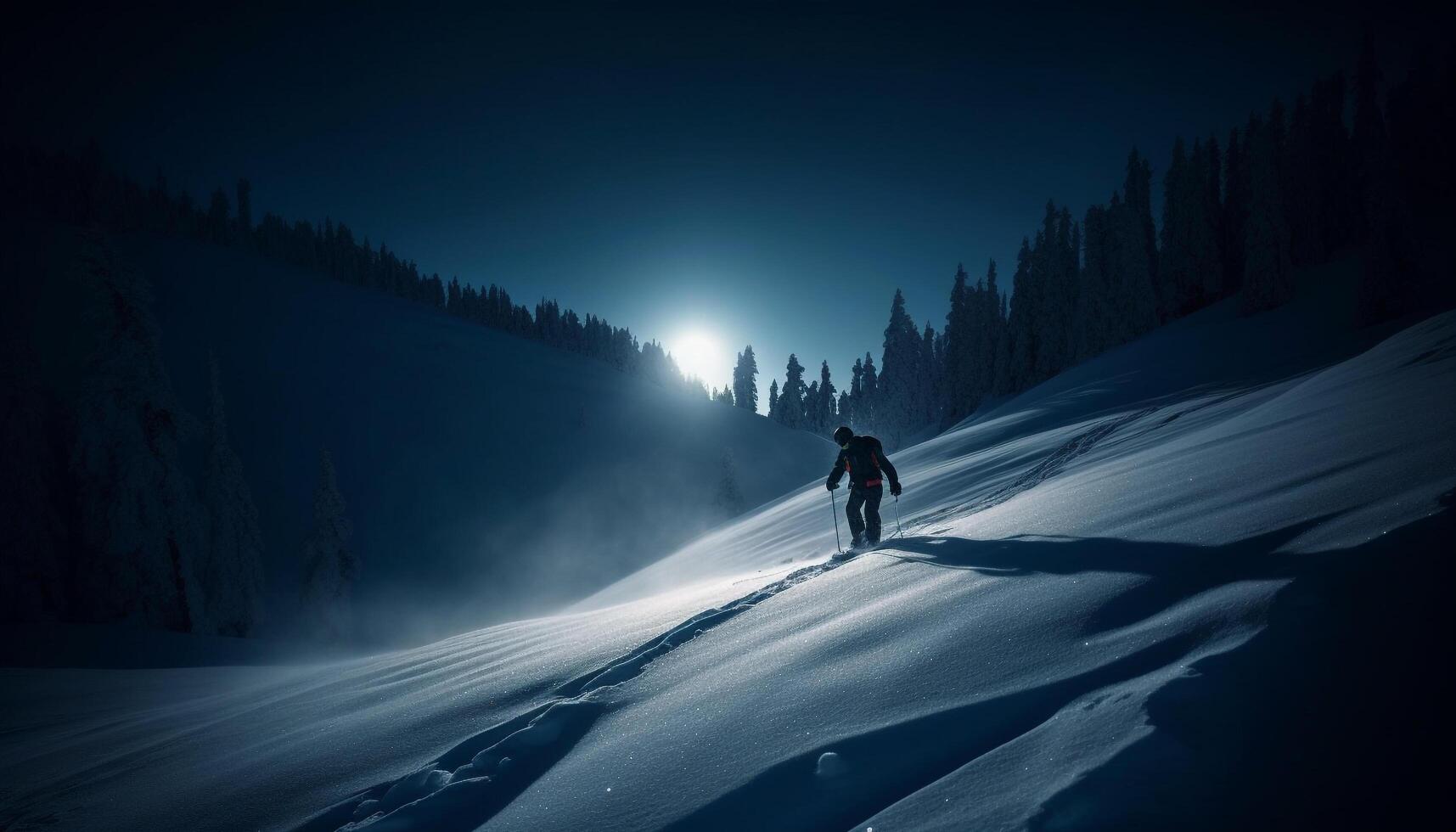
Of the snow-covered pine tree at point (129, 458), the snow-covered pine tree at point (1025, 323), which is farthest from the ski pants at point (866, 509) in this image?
the snow-covered pine tree at point (1025, 323)

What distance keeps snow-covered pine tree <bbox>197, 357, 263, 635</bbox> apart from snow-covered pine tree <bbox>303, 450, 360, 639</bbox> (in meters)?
2.60

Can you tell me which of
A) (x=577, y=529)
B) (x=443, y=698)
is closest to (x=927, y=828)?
(x=443, y=698)

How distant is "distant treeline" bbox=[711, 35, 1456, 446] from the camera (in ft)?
68.4

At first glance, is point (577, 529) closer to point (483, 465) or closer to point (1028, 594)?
point (483, 465)

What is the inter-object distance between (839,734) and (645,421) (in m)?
54.2

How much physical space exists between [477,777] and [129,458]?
23.5 metres

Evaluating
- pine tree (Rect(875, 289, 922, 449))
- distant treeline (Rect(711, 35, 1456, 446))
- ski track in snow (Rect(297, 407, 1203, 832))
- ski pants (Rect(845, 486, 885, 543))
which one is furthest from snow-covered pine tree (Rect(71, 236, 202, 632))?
pine tree (Rect(875, 289, 922, 449))

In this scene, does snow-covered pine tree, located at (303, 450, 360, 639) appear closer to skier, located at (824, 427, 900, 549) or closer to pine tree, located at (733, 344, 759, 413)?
skier, located at (824, 427, 900, 549)

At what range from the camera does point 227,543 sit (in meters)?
21.6

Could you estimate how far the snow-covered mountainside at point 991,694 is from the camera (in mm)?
1322

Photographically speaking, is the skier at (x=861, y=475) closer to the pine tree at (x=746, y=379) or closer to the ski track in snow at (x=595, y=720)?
the ski track in snow at (x=595, y=720)

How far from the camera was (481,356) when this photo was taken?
5872 centimetres

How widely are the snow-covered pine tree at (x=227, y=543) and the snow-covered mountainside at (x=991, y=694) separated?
19.7 meters

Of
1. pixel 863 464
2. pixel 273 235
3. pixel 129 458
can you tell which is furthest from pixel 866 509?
pixel 273 235
